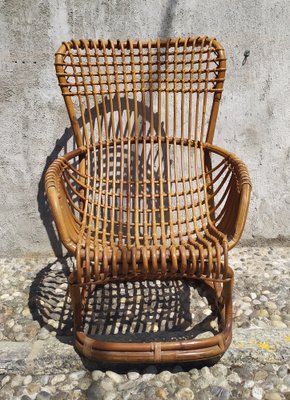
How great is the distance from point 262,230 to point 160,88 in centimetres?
107

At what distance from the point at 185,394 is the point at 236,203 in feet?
2.48

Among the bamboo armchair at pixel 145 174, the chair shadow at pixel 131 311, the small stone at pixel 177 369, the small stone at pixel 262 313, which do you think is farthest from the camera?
the small stone at pixel 262 313

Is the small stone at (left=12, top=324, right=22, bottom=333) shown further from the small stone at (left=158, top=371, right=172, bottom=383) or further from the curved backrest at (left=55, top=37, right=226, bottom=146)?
the curved backrest at (left=55, top=37, right=226, bottom=146)

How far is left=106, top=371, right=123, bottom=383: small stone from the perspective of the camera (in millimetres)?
1500

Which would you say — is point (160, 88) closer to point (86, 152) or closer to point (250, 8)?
point (86, 152)

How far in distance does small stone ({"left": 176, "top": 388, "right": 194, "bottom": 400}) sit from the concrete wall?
3.67ft

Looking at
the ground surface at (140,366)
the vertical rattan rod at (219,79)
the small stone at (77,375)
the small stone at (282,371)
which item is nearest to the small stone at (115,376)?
the ground surface at (140,366)

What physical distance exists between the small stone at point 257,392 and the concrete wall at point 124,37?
1.03 m

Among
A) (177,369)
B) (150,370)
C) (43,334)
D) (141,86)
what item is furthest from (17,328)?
(141,86)

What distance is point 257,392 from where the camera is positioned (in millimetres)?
1432

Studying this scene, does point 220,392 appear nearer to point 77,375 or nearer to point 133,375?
point 133,375

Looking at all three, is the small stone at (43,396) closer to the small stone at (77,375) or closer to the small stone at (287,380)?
the small stone at (77,375)

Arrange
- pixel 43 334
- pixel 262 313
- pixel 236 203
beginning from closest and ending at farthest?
pixel 236 203 → pixel 43 334 → pixel 262 313

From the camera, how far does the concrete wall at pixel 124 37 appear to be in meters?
1.81
